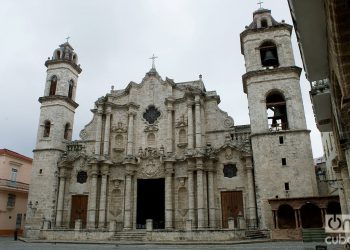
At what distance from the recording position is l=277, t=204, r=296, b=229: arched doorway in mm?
20719

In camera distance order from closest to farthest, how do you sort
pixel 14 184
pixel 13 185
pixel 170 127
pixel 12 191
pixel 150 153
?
pixel 150 153
pixel 170 127
pixel 12 191
pixel 13 185
pixel 14 184

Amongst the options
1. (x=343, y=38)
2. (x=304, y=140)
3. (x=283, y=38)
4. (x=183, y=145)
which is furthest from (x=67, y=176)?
(x=343, y=38)

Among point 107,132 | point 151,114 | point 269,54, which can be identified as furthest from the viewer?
point 151,114

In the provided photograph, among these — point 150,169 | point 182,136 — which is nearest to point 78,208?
point 150,169

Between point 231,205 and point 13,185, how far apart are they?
792 inches

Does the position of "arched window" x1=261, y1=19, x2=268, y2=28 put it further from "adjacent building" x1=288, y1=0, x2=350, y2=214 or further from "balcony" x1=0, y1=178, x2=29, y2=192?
"balcony" x1=0, y1=178, x2=29, y2=192

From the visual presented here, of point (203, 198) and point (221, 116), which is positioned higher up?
point (221, 116)

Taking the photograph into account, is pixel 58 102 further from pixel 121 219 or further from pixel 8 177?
pixel 121 219

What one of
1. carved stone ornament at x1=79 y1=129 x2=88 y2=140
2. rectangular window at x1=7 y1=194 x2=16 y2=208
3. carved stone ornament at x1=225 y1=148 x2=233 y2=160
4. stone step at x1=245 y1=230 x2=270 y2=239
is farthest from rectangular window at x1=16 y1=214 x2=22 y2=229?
stone step at x1=245 y1=230 x2=270 y2=239

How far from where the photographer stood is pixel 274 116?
2380cm

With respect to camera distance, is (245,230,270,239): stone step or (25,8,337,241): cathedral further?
(25,8,337,241): cathedral

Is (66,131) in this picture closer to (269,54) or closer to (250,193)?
(250,193)

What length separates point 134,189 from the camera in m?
25.5

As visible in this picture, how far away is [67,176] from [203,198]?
1125cm
